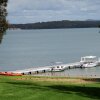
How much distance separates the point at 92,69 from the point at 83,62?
7033 mm

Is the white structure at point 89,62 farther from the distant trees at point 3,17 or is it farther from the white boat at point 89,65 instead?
the distant trees at point 3,17

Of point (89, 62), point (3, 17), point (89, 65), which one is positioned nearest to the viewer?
point (3, 17)

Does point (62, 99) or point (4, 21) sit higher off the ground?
point (4, 21)

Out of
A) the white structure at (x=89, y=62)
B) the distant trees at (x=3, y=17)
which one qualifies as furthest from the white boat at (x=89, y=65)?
the distant trees at (x=3, y=17)

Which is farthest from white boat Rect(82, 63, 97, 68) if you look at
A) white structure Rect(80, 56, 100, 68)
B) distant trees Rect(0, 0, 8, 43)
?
distant trees Rect(0, 0, 8, 43)

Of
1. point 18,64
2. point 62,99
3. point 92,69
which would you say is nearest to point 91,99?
point 62,99

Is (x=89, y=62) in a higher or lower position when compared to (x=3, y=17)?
lower

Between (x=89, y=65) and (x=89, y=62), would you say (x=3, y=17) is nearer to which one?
(x=89, y=65)

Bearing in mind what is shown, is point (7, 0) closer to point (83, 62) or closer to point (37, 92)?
point (37, 92)

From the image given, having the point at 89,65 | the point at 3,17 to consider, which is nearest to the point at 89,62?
the point at 89,65

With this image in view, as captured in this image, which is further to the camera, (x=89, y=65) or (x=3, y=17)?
(x=89, y=65)

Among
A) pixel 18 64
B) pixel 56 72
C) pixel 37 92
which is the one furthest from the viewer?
pixel 18 64

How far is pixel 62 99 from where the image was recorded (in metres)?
15.8

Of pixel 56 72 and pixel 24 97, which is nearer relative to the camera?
pixel 24 97
